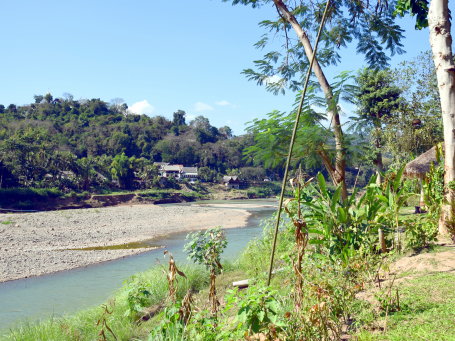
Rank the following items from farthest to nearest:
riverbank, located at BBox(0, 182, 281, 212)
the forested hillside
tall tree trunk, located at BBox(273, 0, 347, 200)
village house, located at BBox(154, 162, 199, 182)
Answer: village house, located at BBox(154, 162, 199, 182), the forested hillside, riverbank, located at BBox(0, 182, 281, 212), tall tree trunk, located at BBox(273, 0, 347, 200)

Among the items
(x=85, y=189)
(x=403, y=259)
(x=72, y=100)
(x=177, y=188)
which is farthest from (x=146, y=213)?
(x=72, y=100)

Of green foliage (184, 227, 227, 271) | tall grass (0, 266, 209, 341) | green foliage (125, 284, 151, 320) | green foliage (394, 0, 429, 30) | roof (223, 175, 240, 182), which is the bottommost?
tall grass (0, 266, 209, 341)

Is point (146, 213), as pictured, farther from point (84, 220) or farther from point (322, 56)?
point (322, 56)

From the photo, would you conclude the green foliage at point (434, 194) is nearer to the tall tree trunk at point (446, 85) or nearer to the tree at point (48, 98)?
the tall tree trunk at point (446, 85)

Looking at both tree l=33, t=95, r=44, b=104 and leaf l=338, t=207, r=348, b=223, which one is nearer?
leaf l=338, t=207, r=348, b=223

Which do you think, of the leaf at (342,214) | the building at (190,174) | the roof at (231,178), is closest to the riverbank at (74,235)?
the leaf at (342,214)

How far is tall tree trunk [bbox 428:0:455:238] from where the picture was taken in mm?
4645

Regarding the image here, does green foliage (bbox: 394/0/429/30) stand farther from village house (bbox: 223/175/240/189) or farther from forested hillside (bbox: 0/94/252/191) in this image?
village house (bbox: 223/175/240/189)

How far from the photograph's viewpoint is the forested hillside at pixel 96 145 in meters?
39.4

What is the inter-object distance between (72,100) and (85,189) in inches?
1594

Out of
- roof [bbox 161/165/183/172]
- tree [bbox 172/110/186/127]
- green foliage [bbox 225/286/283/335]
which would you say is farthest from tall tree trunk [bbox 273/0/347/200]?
tree [bbox 172/110/186/127]

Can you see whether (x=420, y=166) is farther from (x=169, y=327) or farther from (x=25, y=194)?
(x=25, y=194)

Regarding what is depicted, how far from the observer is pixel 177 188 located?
2073 inches

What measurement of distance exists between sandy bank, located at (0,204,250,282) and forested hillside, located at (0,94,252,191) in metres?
9.89
